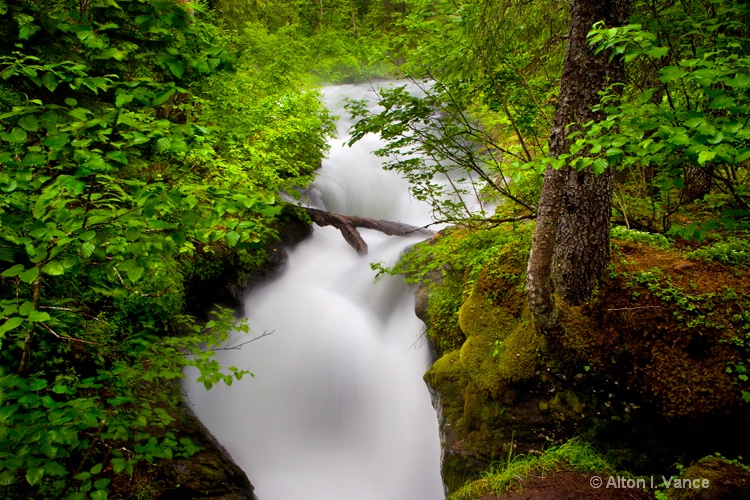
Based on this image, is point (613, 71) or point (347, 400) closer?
point (613, 71)

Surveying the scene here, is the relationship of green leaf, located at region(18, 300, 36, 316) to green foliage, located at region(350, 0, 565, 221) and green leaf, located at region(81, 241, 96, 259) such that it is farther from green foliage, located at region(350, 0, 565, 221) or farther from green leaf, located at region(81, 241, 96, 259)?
green foliage, located at region(350, 0, 565, 221)

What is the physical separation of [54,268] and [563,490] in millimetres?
3676

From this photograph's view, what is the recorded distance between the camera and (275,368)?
683 centimetres

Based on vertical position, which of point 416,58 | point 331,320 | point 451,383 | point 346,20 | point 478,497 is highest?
point 346,20

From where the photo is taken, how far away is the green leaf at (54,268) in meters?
1.54

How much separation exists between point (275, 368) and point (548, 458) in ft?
15.9

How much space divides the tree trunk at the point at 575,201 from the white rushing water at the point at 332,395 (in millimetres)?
3296

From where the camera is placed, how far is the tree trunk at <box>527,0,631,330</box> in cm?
283

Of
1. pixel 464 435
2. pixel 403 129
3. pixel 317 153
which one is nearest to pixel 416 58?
pixel 403 129

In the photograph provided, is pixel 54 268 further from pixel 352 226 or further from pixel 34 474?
pixel 352 226

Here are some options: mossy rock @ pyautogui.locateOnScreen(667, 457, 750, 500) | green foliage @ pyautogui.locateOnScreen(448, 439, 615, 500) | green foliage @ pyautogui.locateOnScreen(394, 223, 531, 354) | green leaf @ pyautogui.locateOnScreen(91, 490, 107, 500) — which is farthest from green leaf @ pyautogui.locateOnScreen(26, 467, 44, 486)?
mossy rock @ pyautogui.locateOnScreen(667, 457, 750, 500)

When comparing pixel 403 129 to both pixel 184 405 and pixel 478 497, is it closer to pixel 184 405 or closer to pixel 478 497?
pixel 478 497

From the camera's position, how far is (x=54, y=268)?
1.55 m

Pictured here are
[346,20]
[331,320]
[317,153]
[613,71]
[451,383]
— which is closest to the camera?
[613,71]
